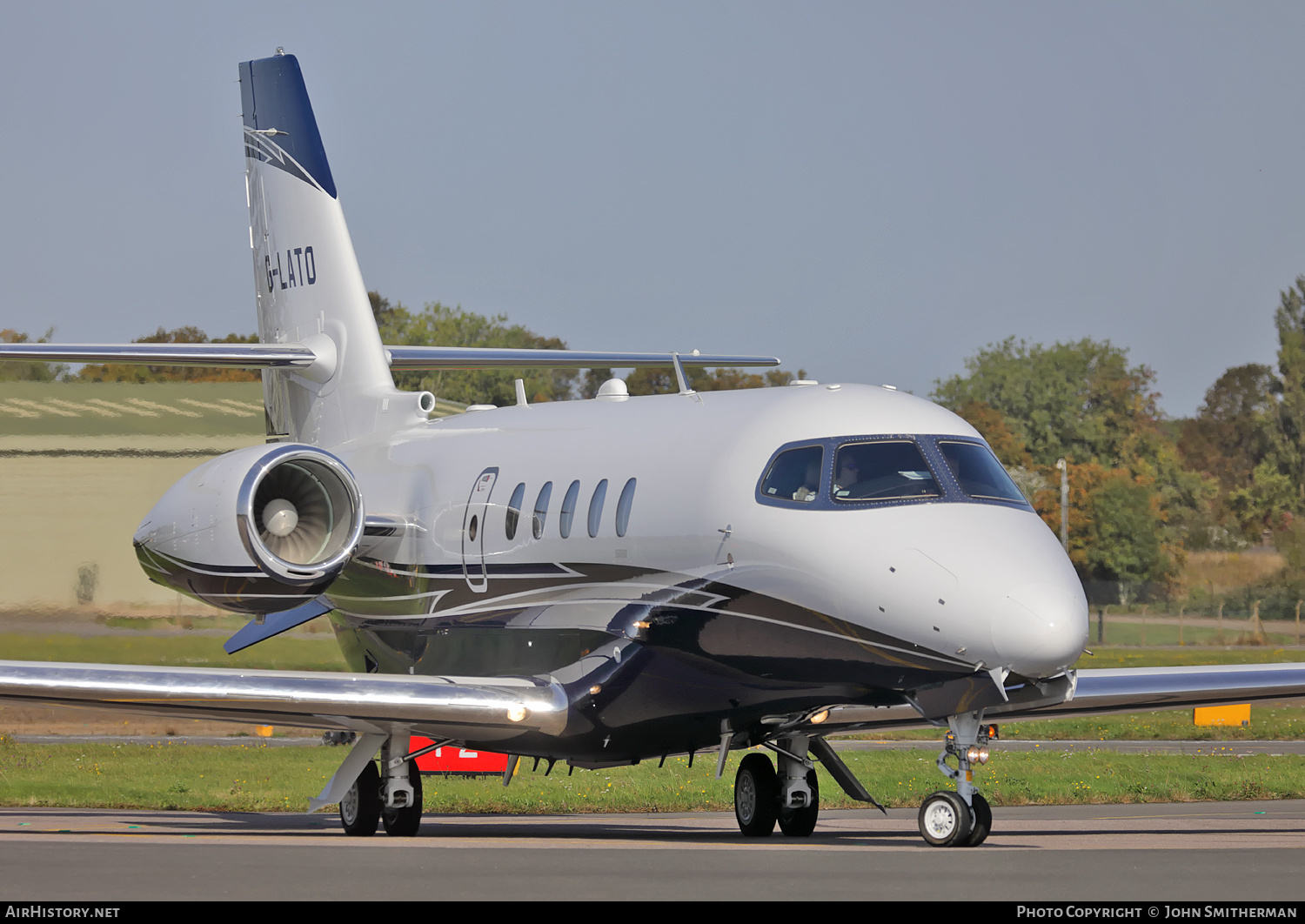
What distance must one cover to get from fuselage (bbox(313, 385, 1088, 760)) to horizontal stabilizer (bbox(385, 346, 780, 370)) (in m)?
3.09

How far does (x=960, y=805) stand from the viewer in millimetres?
12664

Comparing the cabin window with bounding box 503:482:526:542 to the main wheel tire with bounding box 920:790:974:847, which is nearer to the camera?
the main wheel tire with bounding box 920:790:974:847

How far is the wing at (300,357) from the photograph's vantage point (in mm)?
18547

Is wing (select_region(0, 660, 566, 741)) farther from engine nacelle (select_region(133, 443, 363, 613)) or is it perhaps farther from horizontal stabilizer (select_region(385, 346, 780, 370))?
horizontal stabilizer (select_region(385, 346, 780, 370))

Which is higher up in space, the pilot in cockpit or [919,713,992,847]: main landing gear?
the pilot in cockpit

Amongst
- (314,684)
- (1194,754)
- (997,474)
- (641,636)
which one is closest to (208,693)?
(314,684)

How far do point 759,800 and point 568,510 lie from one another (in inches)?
126

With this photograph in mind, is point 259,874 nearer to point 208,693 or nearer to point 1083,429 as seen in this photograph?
point 208,693

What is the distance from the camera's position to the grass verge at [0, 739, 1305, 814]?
2120cm

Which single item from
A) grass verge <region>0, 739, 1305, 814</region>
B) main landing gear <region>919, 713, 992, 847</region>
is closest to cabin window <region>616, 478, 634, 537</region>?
main landing gear <region>919, 713, 992, 847</region>

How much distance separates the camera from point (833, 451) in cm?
1338

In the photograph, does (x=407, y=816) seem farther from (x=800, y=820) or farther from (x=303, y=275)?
(x=303, y=275)

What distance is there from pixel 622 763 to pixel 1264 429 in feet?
284

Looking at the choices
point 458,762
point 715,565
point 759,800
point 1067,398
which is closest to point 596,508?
point 715,565
